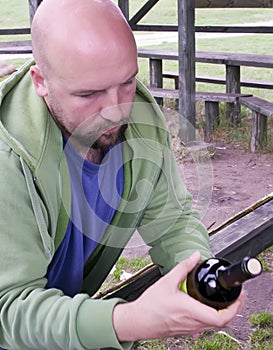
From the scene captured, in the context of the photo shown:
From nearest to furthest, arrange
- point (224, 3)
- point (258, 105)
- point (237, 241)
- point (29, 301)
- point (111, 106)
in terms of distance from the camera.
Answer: point (29, 301), point (111, 106), point (237, 241), point (258, 105), point (224, 3)

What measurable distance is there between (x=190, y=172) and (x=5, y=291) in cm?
282

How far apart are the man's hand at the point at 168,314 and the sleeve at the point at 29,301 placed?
0.13ft

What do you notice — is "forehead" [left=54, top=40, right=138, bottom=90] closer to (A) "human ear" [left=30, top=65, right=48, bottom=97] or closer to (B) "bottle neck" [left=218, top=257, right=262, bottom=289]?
(A) "human ear" [left=30, top=65, right=48, bottom=97]

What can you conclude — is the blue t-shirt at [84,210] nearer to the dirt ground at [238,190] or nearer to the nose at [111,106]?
the nose at [111,106]

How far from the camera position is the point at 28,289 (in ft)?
3.59

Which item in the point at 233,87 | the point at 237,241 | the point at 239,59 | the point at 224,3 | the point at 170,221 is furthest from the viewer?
the point at 233,87

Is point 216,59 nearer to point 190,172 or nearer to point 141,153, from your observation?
point 190,172

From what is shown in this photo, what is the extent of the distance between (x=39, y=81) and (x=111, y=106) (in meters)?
0.17

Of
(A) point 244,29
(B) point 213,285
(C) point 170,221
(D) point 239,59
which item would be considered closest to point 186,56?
(D) point 239,59

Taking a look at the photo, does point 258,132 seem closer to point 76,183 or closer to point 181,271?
point 76,183

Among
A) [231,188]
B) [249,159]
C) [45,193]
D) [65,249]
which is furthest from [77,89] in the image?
[249,159]

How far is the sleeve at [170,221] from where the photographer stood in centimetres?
147

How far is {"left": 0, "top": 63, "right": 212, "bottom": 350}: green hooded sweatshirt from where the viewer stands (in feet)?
3.50

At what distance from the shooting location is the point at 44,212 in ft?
3.78
